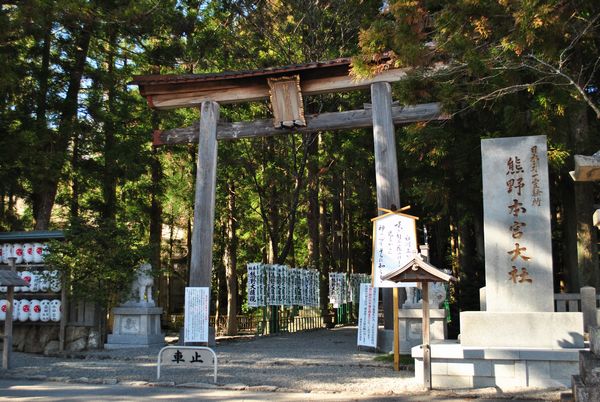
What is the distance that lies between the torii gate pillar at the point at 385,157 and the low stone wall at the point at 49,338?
7119 millimetres

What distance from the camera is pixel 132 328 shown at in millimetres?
14539

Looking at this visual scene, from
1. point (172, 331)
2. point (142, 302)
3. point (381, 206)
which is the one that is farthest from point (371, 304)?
point (172, 331)

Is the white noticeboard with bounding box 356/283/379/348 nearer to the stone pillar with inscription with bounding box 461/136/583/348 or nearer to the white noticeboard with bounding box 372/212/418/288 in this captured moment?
the white noticeboard with bounding box 372/212/418/288

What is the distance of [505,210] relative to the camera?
30.7 feet

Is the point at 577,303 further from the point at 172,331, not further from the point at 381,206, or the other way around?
the point at 172,331

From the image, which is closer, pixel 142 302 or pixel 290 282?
pixel 142 302

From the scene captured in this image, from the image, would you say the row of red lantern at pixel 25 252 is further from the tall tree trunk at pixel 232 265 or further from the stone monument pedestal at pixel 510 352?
the stone monument pedestal at pixel 510 352

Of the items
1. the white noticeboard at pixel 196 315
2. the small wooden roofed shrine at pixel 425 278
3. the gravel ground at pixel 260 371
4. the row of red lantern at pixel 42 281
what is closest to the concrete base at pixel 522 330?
the small wooden roofed shrine at pixel 425 278

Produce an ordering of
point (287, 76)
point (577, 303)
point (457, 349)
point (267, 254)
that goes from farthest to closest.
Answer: point (267, 254) < point (287, 76) < point (577, 303) < point (457, 349)

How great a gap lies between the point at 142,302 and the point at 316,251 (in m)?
11.4

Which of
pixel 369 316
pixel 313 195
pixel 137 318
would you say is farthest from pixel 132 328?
pixel 313 195

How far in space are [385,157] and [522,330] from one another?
5782mm

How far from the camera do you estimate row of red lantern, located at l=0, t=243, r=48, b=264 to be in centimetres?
1469

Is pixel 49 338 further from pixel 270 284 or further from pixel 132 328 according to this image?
pixel 270 284
